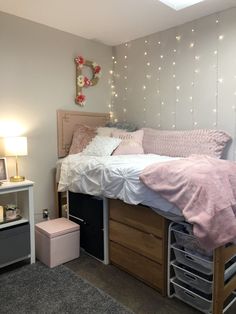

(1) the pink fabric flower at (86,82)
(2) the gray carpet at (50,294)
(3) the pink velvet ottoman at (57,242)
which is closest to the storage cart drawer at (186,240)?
(2) the gray carpet at (50,294)

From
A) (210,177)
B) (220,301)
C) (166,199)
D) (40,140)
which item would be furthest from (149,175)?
(40,140)

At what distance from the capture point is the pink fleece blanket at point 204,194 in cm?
146

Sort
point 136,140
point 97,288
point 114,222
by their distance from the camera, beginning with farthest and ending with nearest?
point 136,140, point 114,222, point 97,288

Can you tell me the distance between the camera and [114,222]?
2.27 meters

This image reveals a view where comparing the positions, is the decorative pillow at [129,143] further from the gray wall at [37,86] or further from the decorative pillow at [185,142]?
the gray wall at [37,86]

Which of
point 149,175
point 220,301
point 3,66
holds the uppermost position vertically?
point 3,66

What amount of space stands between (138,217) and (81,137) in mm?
1337

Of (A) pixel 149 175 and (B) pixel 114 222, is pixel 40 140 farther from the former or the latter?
(A) pixel 149 175

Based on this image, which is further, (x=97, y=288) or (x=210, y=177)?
(x=97, y=288)

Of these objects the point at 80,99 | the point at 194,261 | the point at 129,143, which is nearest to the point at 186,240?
the point at 194,261

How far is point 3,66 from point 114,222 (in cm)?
185

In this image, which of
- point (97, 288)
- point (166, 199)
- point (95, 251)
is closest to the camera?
point (166, 199)

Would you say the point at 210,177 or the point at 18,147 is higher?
the point at 18,147

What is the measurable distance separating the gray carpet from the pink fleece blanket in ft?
2.63
